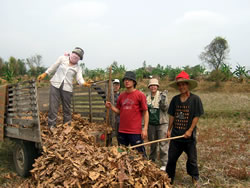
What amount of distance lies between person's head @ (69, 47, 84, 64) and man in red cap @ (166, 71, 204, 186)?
74.6 inches

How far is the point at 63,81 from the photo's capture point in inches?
163

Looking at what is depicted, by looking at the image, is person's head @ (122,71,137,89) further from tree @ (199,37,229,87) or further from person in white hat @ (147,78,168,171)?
tree @ (199,37,229,87)

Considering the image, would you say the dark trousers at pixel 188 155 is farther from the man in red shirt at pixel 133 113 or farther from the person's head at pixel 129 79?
the person's head at pixel 129 79

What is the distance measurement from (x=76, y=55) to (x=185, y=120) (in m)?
2.33

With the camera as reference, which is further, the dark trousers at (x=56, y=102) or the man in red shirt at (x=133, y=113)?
the dark trousers at (x=56, y=102)

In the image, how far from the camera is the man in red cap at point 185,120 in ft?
10.9

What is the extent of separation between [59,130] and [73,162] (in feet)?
3.63

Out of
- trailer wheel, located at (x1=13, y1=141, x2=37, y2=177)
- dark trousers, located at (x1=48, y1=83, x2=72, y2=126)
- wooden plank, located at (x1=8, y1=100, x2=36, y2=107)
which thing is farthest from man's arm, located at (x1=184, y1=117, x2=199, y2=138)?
trailer wheel, located at (x1=13, y1=141, x2=37, y2=177)

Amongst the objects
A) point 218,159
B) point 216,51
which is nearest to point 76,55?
point 218,159

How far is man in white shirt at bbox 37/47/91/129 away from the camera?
4.07 meters

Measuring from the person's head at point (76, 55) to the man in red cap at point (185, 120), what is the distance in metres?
1.90

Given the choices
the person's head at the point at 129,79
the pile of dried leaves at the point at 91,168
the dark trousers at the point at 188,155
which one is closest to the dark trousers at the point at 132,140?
the pile of dried leaves at the point at 91,168

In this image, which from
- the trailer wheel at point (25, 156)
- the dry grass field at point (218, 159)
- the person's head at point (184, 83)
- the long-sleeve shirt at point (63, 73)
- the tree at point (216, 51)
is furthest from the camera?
the tree at point (216, 51)

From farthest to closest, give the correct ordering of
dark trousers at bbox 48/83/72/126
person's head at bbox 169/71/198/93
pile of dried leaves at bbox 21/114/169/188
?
dark trousers at bbox 48/83/72/126, person's head at bbox 169/71/198/93, pile of dried leaves at bbox 21/114/169/188
